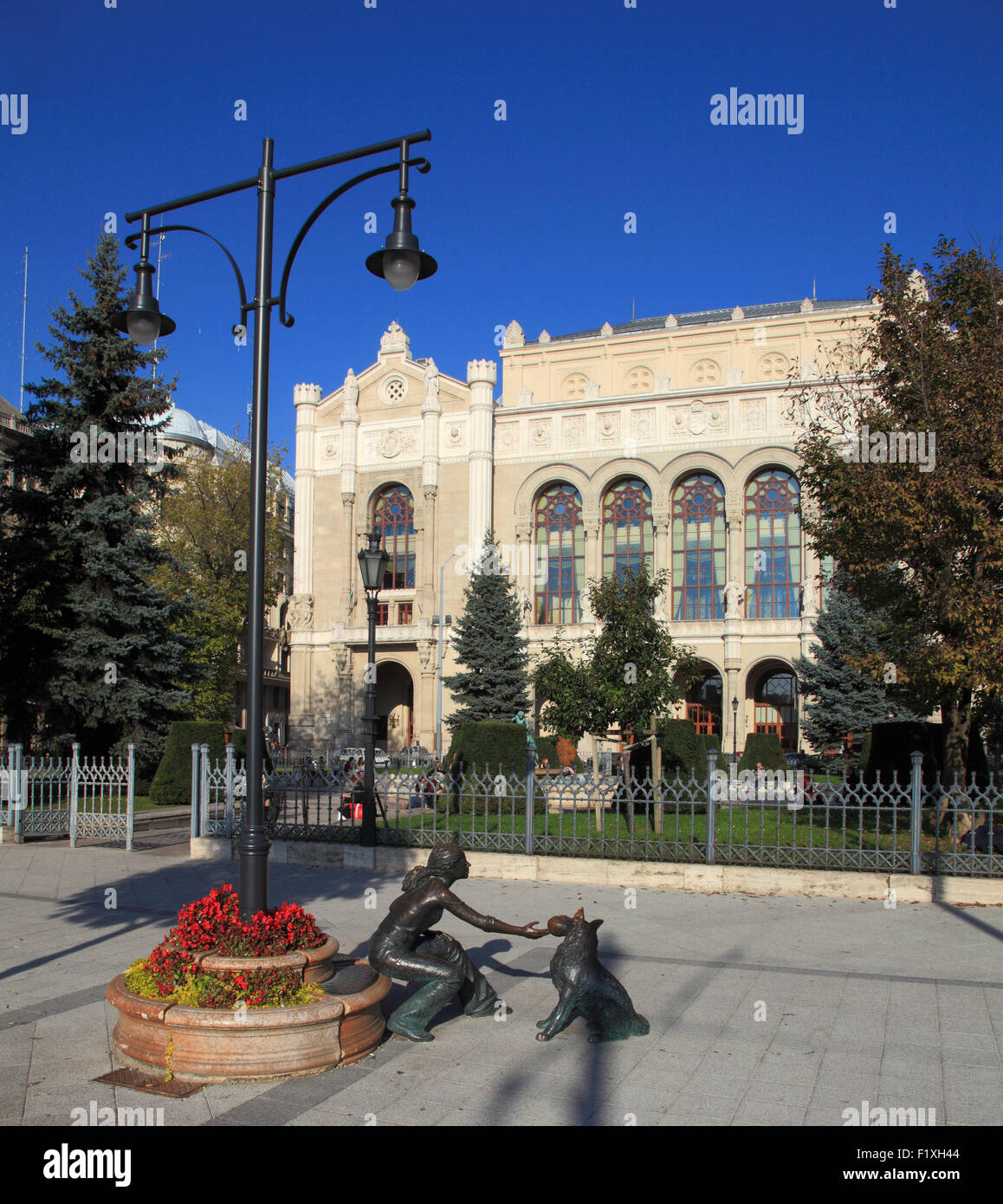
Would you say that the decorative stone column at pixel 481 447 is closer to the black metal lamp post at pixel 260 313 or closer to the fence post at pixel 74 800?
the fence post at pixel 74 800

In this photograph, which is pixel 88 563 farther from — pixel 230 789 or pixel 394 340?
pixel 394 340

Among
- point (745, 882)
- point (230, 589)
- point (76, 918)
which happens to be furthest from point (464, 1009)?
point (230, 589)

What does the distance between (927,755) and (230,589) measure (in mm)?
23849

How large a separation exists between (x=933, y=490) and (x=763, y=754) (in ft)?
69.8

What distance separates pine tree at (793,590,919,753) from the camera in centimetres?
3600

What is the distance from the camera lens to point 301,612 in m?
47.9

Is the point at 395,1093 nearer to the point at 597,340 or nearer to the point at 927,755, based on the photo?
the point at 927,755

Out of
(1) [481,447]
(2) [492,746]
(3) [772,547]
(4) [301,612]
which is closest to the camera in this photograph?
(2) [492,746]

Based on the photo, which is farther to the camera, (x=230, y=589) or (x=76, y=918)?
(x=230, y=589)

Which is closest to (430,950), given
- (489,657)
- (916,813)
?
(916,813)

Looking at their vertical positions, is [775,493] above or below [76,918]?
above

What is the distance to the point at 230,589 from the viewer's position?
112ft

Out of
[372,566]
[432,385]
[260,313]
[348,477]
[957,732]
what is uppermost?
[432,385]

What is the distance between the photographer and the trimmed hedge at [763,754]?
32406mm
